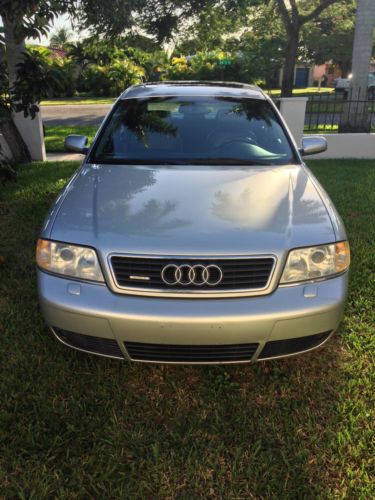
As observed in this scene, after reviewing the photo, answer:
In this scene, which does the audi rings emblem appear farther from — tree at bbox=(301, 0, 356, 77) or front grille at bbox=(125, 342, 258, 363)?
tree at bbox=(301, 0, 356, 77)

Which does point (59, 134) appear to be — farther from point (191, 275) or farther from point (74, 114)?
point (191, 275)

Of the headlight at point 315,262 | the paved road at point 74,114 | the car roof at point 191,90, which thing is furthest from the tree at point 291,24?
the headlight at point 315,262

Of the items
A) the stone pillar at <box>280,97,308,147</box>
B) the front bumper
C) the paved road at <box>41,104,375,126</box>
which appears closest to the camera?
the front bumper

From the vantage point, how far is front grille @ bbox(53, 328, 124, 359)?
231cm

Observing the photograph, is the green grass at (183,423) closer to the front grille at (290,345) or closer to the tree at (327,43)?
the front grille at (290,345)

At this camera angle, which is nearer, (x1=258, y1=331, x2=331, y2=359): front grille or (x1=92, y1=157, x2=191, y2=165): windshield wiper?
(x1=258, y1=331, x2=331, y2=359): front grille

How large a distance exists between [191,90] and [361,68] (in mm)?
7324

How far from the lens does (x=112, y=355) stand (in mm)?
2359

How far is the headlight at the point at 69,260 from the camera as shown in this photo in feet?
7.56

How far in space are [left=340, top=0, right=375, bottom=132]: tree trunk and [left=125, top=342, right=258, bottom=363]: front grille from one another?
8.38 metres

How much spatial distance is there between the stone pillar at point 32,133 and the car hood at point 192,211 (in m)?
5.71

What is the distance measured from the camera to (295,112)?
8547 millimetres

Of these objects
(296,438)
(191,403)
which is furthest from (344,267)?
(191,403)

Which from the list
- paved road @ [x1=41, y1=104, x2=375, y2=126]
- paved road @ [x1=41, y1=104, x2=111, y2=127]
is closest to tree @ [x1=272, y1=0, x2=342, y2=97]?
paved road @ [x1=41, y1=104, x2=375, y2=126]
